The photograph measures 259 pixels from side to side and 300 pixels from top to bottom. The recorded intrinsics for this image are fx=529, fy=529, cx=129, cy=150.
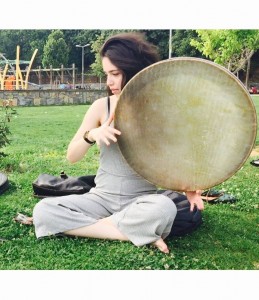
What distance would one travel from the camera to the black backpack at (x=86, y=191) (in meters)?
3.03

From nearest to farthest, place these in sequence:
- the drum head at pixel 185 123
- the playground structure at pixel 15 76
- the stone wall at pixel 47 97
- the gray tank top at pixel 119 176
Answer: the drum head at pixel 185 123 < the gray tank top at pixel 119 176 < the playground structure at pixel 15 76 < the stone wall at pixel 47 97

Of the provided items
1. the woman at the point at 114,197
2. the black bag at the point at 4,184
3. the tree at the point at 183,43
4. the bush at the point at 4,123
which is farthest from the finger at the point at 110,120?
the bush at the point at 4,123

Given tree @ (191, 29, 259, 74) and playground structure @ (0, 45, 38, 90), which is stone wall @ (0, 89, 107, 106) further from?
tree @ (191, 29, 259, 74)

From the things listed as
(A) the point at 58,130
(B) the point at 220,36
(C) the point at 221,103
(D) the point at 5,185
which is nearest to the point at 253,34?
(B) the point at 220,36

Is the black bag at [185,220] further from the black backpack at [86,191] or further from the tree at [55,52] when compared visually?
the tree at [55,52]

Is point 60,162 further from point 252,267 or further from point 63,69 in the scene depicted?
point 252,267

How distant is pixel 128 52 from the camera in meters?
2.80

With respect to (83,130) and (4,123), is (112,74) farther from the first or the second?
(4,123)

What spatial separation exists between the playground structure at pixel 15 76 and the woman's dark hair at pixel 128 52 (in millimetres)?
1078

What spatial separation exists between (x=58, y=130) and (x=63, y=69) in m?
1.53

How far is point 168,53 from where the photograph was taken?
11.3 feet

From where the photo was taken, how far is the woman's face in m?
2.81

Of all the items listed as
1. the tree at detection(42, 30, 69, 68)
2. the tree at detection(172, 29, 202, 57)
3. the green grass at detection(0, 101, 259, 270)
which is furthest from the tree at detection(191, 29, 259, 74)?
the tree at detection(42, 30, 69, 68)

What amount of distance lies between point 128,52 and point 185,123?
0.50 m
